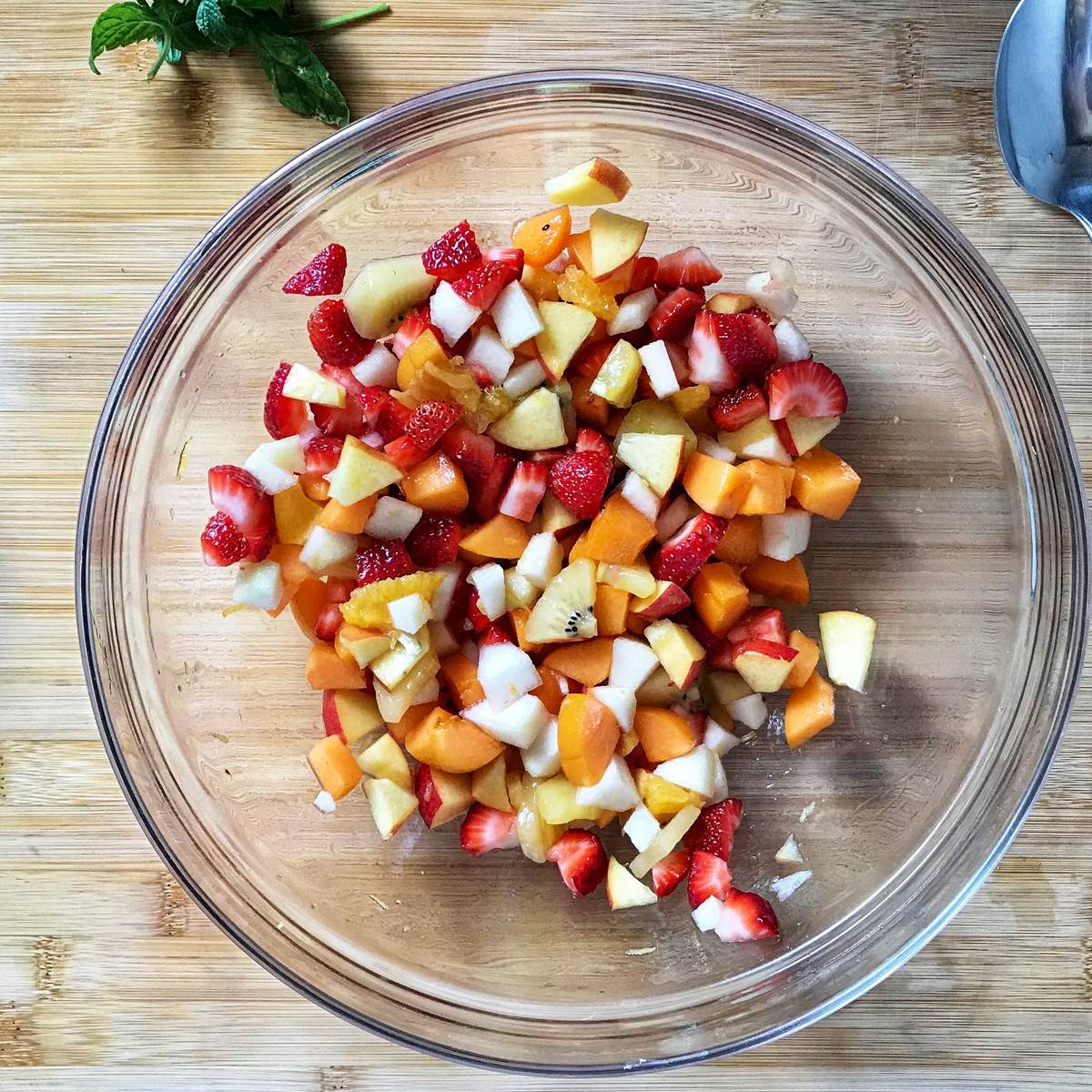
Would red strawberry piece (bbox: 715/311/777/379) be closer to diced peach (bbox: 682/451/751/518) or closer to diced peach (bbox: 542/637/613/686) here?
diced peach (bbox: 682/451/751/518)

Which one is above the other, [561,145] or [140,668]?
[561,145]

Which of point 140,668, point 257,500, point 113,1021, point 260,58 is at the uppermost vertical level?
point 260,58

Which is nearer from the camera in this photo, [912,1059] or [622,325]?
[622,325]

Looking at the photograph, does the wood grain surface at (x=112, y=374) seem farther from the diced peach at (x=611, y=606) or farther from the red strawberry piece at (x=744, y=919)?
the diced peach at (x=611, y=606)

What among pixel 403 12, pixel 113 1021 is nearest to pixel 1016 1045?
pixel 113 1021

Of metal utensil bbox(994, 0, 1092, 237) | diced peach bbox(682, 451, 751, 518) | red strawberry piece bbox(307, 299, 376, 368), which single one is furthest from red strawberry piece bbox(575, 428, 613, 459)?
metal utensil bbox(994, 0, 1092, 237)

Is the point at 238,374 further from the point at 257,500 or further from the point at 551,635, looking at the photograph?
the point at 551,635

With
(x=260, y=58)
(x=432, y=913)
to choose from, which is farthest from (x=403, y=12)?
(x=432, y=913)
